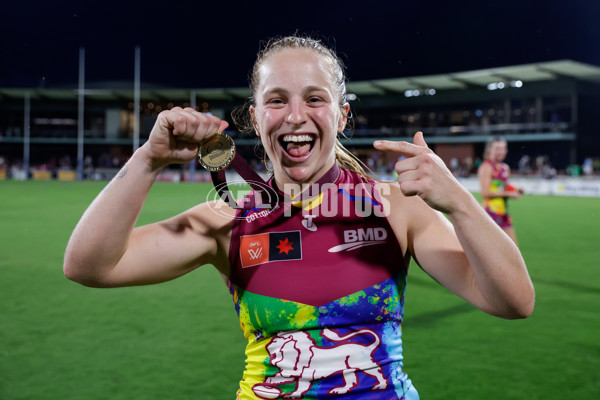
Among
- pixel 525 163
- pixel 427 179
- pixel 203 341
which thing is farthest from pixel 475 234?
pixel 525 163

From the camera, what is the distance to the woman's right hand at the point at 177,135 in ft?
5.94

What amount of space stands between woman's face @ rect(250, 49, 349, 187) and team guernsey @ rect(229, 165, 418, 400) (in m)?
0.17

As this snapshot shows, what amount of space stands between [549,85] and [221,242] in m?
46.1

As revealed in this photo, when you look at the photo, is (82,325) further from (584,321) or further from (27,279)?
(584,321)

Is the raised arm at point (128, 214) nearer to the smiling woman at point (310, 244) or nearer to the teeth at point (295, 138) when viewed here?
the smiling woman at point (310, 244)

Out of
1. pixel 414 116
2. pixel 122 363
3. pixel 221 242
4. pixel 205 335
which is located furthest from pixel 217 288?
pixel 414 116

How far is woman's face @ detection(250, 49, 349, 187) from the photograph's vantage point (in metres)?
2.05

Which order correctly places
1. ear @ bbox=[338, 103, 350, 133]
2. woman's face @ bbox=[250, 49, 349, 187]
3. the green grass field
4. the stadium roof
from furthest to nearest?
1. the stadium roof
2. the green grass field
3. ear @ bbox=[338, 103, 350, 133]
4. woman's face @ bbox=[250, 49, 349, 187]

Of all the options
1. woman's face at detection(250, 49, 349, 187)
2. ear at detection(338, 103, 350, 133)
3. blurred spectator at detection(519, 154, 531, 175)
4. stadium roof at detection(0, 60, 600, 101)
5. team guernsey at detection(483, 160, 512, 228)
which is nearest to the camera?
woman's face at detection(250, 49, 349, 187)

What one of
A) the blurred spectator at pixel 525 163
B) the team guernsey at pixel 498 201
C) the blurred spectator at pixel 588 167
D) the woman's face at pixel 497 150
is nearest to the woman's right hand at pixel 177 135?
the team guernsey at pixel 498 201

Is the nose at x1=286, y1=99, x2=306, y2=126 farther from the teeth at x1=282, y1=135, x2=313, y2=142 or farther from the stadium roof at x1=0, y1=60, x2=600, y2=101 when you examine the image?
the stadium roof at x1=0, y1=60, x2=600, y2=101

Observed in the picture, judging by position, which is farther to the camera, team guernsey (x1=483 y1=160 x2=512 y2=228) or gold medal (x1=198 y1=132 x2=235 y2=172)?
team guernsey (x1=483 y1=160 x2=512 y2=228)

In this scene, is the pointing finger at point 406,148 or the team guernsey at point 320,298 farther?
the team guernsey at point 320,298

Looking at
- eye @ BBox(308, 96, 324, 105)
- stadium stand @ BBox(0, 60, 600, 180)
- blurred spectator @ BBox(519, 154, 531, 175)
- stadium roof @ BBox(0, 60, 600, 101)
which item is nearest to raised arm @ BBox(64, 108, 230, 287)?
eye @ BBox(308, 96, 324, 105)
